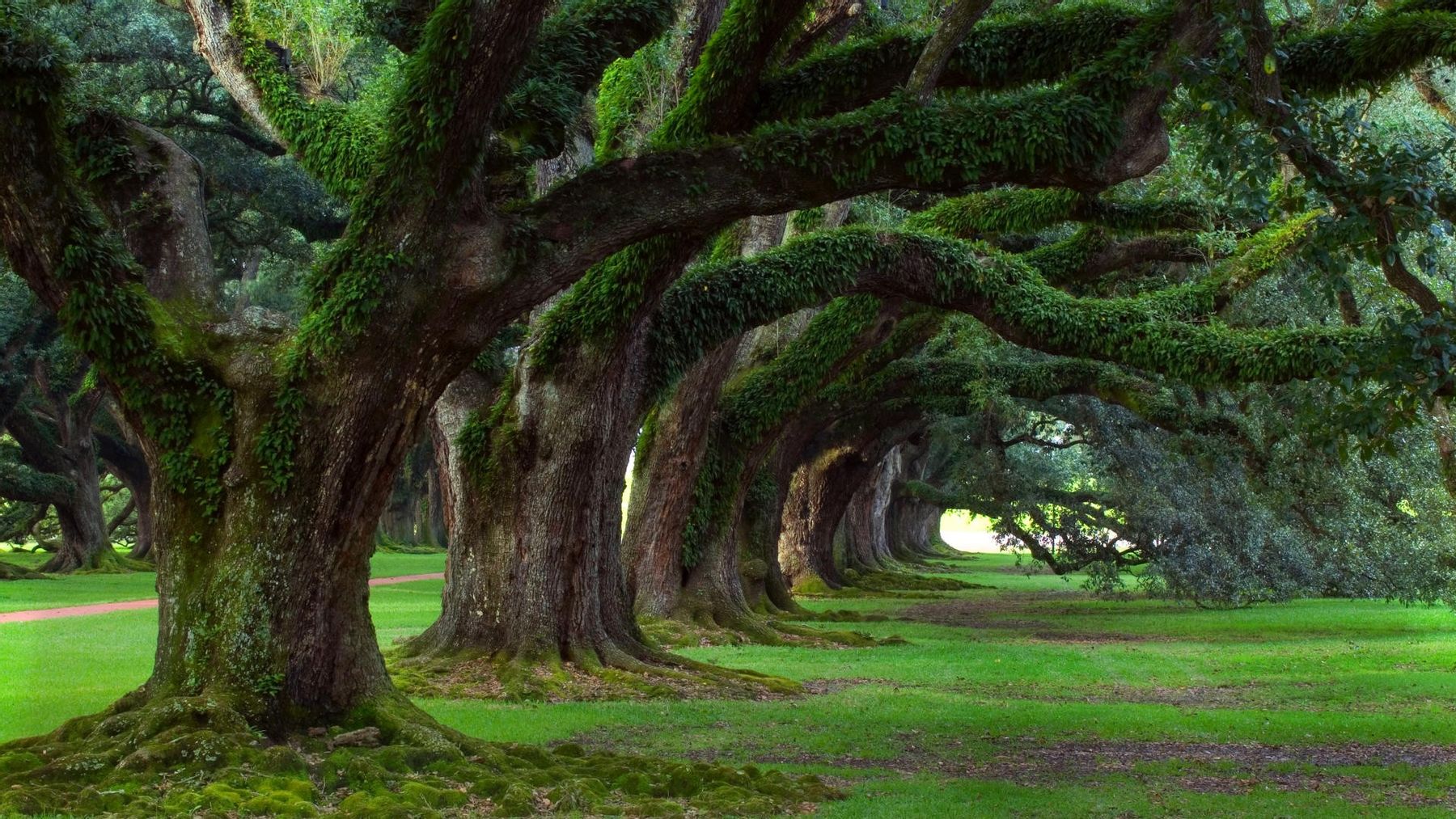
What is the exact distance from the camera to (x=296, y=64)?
12.8 metres

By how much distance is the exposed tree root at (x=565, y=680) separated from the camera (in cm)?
1257

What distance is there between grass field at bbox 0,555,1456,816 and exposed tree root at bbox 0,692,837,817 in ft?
2.88

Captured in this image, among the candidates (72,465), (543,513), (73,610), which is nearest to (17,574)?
(72,465)

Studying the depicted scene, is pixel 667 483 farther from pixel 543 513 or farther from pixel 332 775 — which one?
pixel 332 775

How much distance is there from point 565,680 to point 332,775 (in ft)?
17.7

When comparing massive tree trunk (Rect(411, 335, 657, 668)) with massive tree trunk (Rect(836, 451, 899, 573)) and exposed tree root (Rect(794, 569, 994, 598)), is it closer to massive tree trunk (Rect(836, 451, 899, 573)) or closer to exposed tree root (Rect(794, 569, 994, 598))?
exposed tree root (Rect(794, 569, 994, 598))

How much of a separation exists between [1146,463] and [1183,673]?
370 inches

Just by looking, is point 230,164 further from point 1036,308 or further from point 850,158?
point 850,158

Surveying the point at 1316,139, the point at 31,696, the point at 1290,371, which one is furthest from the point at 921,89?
the point at 31,696

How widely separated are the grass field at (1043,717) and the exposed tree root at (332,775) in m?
0.88

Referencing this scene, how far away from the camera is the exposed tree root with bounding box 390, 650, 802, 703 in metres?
12.6

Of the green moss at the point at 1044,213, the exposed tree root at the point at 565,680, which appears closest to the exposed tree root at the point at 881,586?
the green moss at the point at 1044,213

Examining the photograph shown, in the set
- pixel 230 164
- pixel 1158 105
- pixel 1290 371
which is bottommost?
pixel 1290 371

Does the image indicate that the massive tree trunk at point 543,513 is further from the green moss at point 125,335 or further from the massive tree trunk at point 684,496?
the green moss at point 125,335
